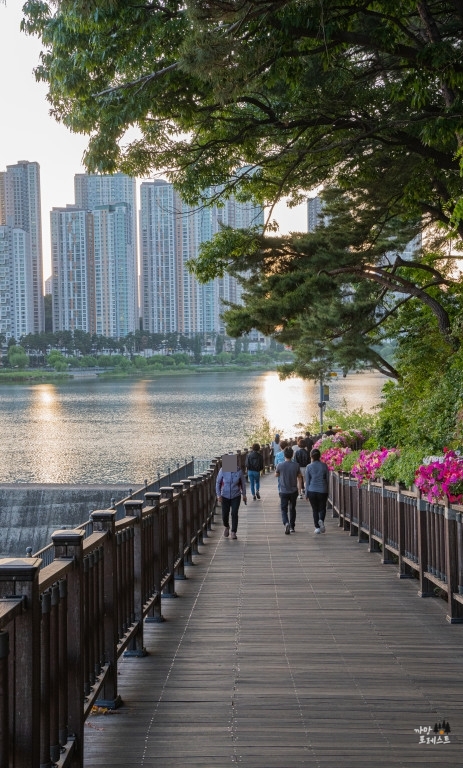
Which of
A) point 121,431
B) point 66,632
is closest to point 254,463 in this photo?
point 66,632

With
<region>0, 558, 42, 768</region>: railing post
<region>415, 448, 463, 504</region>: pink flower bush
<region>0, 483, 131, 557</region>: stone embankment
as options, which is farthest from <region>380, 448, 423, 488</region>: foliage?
<region>0, 483, 131, 557</region>: stone embankment

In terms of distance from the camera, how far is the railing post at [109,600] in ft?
17.9

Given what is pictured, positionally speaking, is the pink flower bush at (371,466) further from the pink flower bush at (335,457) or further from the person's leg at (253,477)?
the person's leg at (253,477)

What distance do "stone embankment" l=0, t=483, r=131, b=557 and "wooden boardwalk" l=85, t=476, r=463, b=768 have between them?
22198 mm

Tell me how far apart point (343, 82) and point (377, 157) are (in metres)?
2.80

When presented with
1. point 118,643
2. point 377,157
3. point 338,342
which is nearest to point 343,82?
point 377,157

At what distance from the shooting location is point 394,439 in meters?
21.1

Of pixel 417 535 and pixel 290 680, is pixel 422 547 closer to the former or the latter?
pixel 417 535

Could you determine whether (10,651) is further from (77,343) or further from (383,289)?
(77,343)

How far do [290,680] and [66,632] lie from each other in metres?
2.45

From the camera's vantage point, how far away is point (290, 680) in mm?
6195

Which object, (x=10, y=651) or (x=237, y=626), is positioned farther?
(x=237, y=626)

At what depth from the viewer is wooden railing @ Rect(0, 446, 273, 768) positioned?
3.37m

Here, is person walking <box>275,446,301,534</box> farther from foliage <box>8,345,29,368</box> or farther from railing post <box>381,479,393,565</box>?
foliage <box>8,345,29,368</box>
